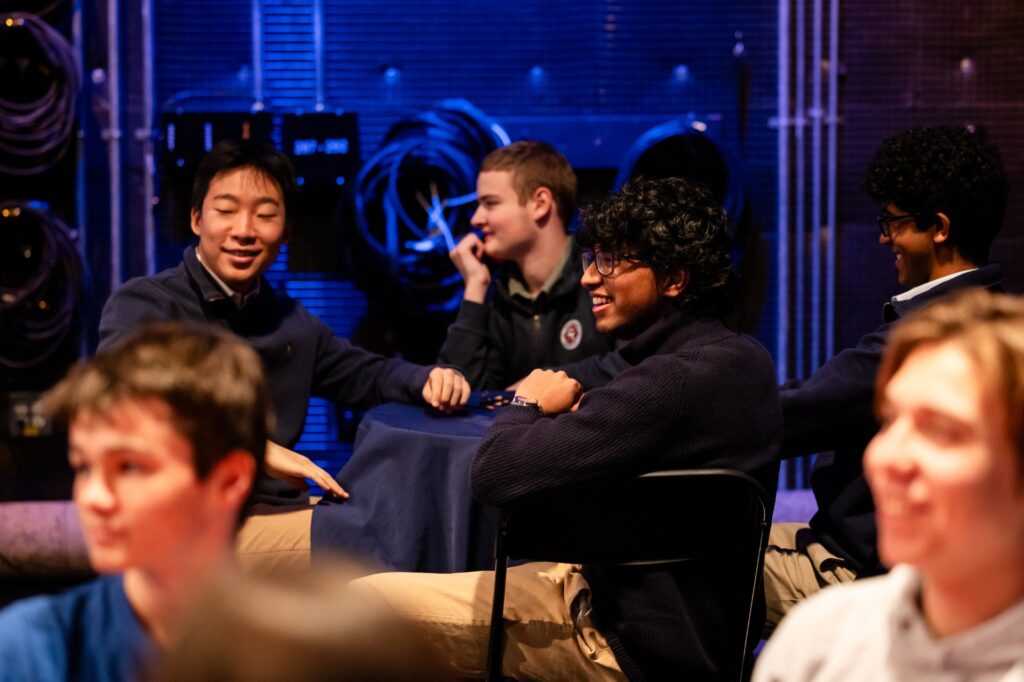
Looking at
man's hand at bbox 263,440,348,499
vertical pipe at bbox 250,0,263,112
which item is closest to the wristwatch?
man's hand at bbox 263,440,348,499

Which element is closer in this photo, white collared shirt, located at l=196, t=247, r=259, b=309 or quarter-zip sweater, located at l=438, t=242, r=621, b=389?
white collared shirt, located at l=196, t=247, r=259, b=309

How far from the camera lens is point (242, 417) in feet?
4.22

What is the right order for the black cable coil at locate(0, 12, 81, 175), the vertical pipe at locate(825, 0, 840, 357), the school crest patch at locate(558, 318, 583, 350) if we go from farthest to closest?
1. the vertical pipe at locate(825, 0, 840, 357)
2. the black cable coil at locate(0, 12, 81, 175)
3. the school crest patch at locate(558, 318, 583, 350)

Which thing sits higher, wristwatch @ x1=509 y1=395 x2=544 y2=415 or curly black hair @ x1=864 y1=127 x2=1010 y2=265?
curly black hair @ x1=864 y1=127 x2=1010 y2=265

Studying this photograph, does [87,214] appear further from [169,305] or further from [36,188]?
[169,305]

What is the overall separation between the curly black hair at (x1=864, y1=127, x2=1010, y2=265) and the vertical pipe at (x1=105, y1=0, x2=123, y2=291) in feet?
9.69

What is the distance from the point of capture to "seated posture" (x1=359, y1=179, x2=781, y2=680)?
223 centimetres

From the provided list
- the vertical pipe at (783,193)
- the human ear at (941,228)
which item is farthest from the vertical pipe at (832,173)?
the human ear at (941,228)

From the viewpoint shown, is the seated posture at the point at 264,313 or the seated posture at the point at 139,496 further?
the seated posture at the point at 264,313

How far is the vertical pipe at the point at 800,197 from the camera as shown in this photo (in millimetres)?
4574

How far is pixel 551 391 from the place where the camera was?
8.18ft

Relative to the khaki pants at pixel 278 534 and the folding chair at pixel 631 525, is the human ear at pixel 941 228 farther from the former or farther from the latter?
the khaki pants at pixel 278 534

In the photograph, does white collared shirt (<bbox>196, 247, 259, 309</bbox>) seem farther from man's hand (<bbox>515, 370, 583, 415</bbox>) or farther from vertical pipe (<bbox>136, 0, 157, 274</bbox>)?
vertical pipe (<bbox>136, 0, 157, 274</bbox>)

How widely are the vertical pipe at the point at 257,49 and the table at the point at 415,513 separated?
2177 mm
